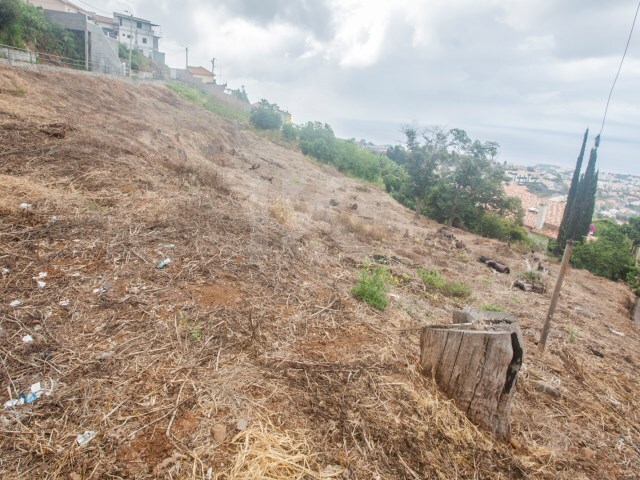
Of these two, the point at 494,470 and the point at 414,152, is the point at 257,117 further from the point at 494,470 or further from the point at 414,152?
the point at 494,470

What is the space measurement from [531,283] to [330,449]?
7.74 metres

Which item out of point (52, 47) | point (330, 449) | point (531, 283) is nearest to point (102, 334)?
point (330, 449)

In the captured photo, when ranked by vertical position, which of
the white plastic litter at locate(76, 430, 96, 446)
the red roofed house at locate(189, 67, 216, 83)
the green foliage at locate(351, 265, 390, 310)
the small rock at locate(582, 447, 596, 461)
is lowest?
the small rock at locate(582, 447, 596, 461)

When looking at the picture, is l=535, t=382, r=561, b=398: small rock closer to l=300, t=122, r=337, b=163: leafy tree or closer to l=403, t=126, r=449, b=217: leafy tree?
l=403, t=126, r=449, b=217: leafy tree

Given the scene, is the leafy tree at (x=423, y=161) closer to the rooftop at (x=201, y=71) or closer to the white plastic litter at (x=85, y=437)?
the white plastic litter at (x=85, y=437)

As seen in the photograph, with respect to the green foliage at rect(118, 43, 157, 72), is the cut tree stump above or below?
below

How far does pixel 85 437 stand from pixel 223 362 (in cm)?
74

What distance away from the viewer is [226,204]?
5285 millimetres

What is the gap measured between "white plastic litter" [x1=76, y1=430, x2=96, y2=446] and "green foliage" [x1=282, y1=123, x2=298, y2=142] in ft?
108

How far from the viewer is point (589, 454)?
7.18 ft

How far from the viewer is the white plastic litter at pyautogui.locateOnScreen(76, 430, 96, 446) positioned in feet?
4.94

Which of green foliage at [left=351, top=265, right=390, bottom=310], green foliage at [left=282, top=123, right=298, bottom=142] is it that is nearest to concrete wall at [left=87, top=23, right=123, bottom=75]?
green foliage at [left=282, top=123, right=298, bottom=142]

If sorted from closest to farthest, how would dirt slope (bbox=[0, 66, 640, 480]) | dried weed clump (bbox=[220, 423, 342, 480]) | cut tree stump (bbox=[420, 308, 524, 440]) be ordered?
dried weed clump (bbox=[220, 423, 342, 480])
dirt slope (bbox=[0, 66, 640, 480])
cut tree stump (bbox=[420, 308, 524, 440])

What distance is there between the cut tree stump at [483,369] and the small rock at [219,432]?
131 cm
